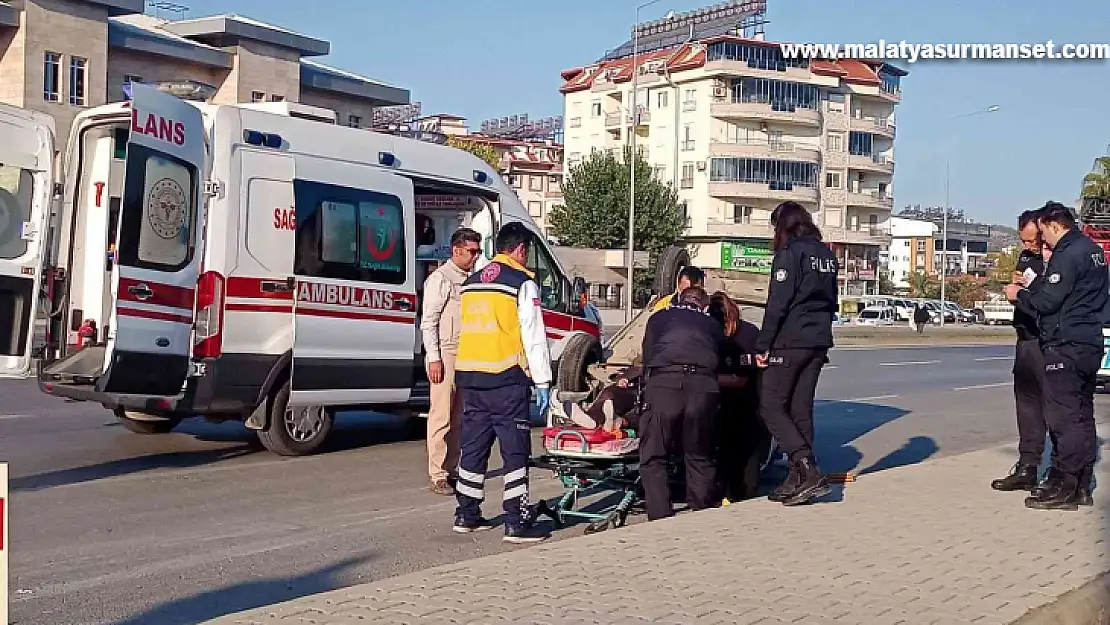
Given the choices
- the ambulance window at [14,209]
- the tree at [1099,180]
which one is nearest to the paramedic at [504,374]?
the ambulance window at [14,209]

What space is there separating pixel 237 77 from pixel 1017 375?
44.9 m

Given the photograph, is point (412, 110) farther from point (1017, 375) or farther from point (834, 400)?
point (1017, 375)

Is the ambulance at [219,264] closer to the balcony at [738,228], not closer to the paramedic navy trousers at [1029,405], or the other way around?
the paramedic navy trousers at [1029,405]

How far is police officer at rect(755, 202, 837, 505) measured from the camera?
8.53 m

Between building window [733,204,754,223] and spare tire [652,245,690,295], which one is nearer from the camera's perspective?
spare tire [652,245,690,295]

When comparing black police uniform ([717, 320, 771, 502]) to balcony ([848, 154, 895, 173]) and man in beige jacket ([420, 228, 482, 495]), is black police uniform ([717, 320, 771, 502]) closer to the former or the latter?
man in beige jacket ([420, 228, 482, 495])

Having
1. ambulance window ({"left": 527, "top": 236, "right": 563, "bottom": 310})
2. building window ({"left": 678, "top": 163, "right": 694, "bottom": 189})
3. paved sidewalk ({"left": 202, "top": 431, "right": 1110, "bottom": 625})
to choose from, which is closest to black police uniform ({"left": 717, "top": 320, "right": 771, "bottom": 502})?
paved sidewalk ({"left": 202, "top": 431, "right": 1110, "bottom": 625})

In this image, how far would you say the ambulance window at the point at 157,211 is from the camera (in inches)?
386

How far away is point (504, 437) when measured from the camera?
7.90 meters

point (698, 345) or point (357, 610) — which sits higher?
point (698, 345)

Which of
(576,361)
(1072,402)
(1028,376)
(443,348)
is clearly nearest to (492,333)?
(443,348)

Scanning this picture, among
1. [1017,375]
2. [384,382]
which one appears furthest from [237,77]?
[1017,375]

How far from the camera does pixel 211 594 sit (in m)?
6.71

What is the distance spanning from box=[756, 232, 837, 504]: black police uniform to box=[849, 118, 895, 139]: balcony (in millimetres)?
89386
